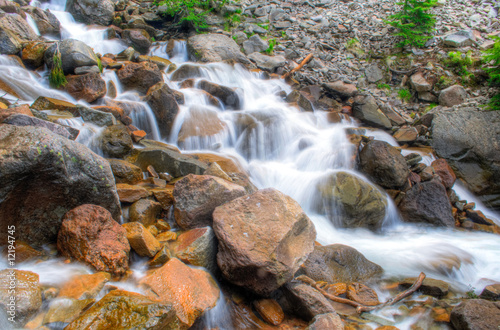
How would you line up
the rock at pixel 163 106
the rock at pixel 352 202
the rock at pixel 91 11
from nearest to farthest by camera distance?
1. the rock at pixel 352 202
2. the rock at pixel 163 106
3. the rock at pixel 91 11

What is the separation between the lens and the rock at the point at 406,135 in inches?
355

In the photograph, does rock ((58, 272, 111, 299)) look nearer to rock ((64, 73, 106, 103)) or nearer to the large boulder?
rock ((64, 73, 106, 103))

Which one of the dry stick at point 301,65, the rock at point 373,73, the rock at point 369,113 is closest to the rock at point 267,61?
the dry stick at point 301,65

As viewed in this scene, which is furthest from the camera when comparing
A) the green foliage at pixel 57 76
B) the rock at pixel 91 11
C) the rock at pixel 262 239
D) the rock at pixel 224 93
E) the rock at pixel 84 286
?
the rock at pixel 91 11

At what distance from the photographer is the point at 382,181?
268 inches

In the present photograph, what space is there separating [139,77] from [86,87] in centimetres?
162

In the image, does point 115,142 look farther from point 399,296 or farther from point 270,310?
point 399,296

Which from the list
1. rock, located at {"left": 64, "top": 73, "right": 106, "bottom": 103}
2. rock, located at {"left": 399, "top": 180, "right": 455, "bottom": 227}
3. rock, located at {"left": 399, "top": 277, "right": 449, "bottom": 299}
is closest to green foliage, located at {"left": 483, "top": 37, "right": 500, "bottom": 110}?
rock, located at {"left": 399, "top": 180, "right": 455, "bottom": 227}

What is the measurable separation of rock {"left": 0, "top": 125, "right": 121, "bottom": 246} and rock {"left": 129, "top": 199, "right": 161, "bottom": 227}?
57 centimetres

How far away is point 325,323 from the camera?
2783 mm

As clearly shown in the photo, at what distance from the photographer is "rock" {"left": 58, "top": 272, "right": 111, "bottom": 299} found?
2391mm

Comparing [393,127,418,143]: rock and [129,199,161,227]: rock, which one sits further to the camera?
[393,127,418,143]: rock

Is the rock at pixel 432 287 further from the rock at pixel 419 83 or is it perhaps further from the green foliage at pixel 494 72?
the rock at pixel 419 83

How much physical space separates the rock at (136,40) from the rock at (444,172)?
35.7 ft
